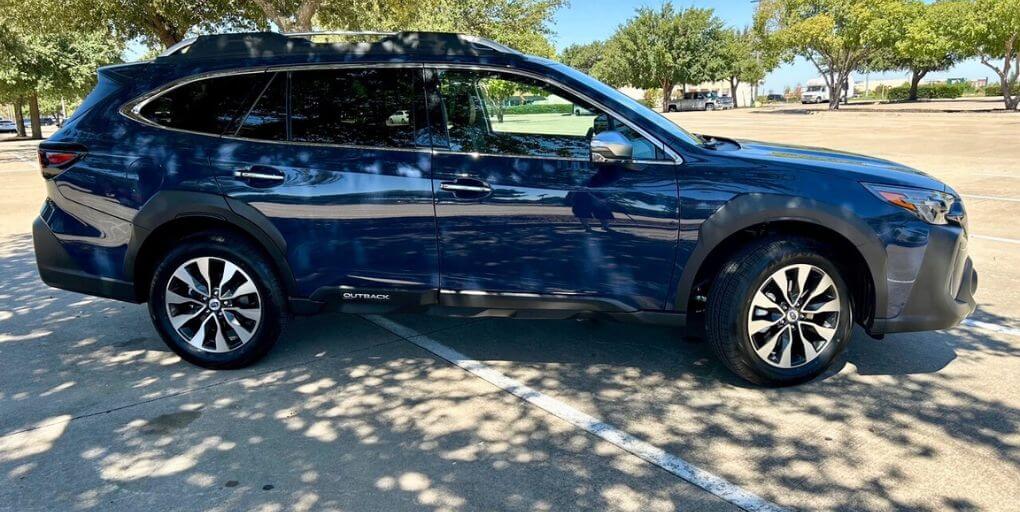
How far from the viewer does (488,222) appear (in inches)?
148

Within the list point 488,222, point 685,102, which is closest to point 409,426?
point 488,222

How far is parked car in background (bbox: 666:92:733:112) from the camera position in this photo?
67188 mm

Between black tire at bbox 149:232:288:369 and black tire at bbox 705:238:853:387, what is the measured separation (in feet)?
7.97

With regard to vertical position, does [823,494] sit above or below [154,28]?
below

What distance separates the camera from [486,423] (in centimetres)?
349

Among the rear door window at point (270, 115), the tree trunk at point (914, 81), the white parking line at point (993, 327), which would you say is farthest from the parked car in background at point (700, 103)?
the rear door window at point (270, 115)

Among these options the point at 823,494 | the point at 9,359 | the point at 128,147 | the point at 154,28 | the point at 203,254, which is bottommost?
the point at 823,494

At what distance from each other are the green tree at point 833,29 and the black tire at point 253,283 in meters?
47.2

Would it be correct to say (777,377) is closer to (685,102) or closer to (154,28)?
(154,28)

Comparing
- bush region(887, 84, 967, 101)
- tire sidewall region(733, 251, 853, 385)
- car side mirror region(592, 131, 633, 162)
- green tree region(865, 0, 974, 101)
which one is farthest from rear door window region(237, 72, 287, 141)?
bush region(887, 84, 967, 101)

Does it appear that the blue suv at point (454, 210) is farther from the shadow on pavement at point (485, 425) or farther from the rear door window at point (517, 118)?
the shadow on pavement at point (485, 425)

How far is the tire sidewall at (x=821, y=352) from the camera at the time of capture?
12.0 ft

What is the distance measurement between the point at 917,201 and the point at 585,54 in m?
98.5

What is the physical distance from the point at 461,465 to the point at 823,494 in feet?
4.89
